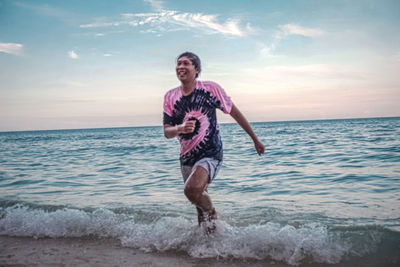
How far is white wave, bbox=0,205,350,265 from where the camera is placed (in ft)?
11.6

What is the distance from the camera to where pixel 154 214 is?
527cm

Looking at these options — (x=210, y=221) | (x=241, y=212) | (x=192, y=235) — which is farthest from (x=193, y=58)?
(x=241, y=212)

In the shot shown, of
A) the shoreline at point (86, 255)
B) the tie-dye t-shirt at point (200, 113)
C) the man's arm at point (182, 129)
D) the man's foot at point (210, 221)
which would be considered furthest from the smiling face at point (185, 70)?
the shoreline at point (86, 255)

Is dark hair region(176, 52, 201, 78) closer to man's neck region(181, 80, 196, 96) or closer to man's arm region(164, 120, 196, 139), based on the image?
man's neck region(181, 80, 196, 96)

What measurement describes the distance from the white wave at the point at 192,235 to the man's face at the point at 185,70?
5.89ft

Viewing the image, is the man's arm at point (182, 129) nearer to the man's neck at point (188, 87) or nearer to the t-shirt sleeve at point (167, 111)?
the t-shirt sleeve at point (167, 111)

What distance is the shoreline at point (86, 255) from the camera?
338cm

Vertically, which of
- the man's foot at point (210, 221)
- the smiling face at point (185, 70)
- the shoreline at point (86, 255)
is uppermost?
the smiling face at point (185, 70)

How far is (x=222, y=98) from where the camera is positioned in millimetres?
3734

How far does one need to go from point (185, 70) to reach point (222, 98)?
531mm

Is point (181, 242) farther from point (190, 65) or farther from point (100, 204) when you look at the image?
point (100, 204)

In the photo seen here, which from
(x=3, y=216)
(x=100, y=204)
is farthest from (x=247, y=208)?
(x=3, y=216)

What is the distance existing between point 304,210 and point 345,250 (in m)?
1.72

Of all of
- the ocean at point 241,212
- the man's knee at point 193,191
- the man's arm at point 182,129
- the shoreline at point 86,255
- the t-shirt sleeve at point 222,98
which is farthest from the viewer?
the t-shirt sleeve at point 222,98
